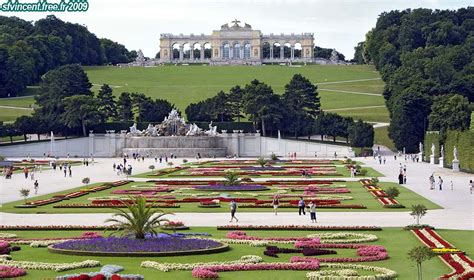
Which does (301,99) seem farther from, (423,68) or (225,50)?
(225,50)

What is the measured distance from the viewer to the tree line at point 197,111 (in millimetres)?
98688

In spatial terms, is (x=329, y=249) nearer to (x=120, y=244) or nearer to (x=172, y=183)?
(x=120, y=244)

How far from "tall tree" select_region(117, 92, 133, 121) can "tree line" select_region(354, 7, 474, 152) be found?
1015 inches

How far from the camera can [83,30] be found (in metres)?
156

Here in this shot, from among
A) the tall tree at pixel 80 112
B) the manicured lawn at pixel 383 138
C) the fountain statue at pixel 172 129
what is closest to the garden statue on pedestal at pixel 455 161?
the manicured lawn at pixel 383 138

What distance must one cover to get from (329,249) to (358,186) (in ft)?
83.7

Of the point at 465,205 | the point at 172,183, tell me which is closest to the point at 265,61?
the point at 172,183

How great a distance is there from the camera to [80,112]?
331 feet

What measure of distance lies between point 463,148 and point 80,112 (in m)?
46.9

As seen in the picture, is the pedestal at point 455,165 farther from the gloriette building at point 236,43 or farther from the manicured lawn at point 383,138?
the gloriette building at point 236,43

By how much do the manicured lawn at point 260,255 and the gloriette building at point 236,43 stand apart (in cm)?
14784

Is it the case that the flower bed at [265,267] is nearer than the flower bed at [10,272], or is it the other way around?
the flower bed at [10,272]

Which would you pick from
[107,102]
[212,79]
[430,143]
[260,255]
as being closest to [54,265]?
[260,255]

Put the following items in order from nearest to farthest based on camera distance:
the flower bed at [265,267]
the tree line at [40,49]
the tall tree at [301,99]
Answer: the flower bed at [265,267]
the tall tree at [301,99]
the tree line at [40,49]
